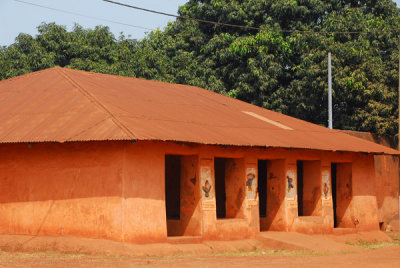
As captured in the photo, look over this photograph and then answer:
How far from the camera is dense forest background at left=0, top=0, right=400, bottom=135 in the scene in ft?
95.0

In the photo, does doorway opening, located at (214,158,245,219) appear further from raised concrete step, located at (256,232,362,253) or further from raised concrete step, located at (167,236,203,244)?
raised concrete step, located at (167,236,203,244)

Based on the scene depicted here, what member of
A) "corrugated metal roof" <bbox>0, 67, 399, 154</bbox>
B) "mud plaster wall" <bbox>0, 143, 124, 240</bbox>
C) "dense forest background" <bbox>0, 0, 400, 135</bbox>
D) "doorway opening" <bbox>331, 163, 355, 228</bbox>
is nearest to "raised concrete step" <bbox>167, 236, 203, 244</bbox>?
"mud plaster wall" <bbox>0, 143, 124, 240</bbox>

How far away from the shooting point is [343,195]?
2203 centimetres

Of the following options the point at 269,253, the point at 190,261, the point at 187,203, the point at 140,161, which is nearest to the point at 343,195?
the point at 269,253

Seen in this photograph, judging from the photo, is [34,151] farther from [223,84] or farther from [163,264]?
[223,84]

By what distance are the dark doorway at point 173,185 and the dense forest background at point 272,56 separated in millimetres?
10477

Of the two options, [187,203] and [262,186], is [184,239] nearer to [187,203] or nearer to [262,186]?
[187,203]

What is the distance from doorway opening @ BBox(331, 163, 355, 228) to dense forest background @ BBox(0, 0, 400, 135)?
6.65 meters

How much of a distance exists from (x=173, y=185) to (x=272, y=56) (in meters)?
12.5

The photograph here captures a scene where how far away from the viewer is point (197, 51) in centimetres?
3531

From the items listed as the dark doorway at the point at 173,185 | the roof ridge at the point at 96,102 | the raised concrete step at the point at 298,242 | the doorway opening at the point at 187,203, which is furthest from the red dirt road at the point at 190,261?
the dark doorway at the point at 173,185

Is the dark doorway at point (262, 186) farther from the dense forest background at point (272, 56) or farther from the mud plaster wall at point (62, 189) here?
the mud plaster wall at point (62, 189)

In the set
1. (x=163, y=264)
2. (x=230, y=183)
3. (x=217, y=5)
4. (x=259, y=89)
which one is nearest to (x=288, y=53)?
(x=259, y=89)

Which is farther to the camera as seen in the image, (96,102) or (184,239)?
(96,102)
